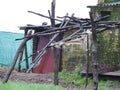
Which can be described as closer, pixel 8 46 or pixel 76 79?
pixel 76 79

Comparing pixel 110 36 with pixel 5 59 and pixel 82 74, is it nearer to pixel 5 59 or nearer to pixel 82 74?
pixel 82 74

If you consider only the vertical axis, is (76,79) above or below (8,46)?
below

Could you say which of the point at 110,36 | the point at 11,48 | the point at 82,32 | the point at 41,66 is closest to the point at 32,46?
the point at 41,66

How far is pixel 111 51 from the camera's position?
15289 mm

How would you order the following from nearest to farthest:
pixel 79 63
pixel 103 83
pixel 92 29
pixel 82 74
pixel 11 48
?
pixel 92 29, pixel 103 83, pixel 82 74, pixel 79 63, pixel 11 48

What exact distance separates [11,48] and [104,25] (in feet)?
37.0

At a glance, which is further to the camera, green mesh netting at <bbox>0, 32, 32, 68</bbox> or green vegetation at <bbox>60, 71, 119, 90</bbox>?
green mesh netting at <bbox>0, 32, 32, 68</bbox>

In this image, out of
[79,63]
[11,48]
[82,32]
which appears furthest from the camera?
[11,48]

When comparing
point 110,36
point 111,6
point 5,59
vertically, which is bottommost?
point 5,59

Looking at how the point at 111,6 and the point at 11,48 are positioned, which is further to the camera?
the point at 11,48

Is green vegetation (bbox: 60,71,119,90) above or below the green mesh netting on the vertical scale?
below

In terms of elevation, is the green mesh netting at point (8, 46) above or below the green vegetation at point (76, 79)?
above

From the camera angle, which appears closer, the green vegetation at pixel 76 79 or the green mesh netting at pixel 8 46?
the green vegetation at pixel 76 79

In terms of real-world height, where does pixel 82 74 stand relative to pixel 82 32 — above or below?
below
